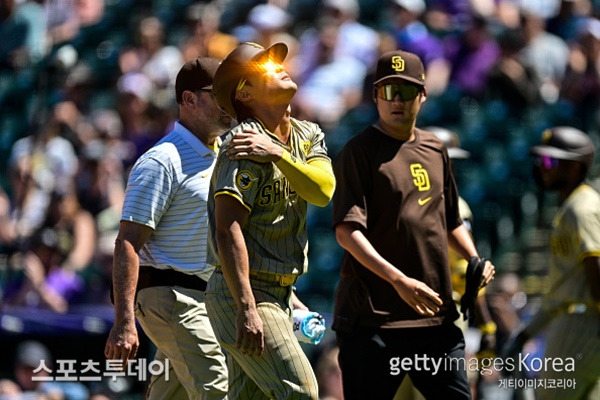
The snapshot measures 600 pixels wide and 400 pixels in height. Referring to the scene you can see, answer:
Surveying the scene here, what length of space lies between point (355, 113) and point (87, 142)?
2814mm

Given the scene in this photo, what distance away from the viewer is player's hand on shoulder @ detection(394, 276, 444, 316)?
578 centimetres

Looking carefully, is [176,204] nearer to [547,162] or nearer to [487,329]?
[487,329]

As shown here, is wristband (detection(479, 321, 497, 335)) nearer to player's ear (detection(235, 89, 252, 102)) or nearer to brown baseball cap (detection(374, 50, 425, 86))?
brown baseball cap (detection(374, 50, 425, 86))

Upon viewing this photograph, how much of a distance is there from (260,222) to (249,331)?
494mm

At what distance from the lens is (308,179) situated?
4.92 m

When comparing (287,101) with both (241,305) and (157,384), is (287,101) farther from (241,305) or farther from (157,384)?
(157,384)

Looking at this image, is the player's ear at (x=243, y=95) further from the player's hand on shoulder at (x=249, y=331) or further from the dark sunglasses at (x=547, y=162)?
the dark sunglasses at (x=547, y=162)

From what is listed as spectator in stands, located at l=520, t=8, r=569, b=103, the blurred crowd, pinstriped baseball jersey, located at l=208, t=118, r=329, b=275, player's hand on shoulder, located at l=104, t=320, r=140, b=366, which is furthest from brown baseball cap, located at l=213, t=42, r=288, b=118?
spectator in stands, located at l=520, t=8, r=569, b=103

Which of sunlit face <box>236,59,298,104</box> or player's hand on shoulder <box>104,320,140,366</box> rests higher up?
sunlit face <box>236,59,298,104</box>

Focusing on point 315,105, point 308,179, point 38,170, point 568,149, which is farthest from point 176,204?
point 38,170

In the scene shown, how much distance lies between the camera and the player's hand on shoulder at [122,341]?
5371mm

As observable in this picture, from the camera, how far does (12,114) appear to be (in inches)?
534

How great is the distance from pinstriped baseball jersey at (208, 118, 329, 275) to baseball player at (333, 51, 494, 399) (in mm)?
922

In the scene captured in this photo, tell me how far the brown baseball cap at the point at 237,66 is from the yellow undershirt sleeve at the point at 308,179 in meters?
0.40
